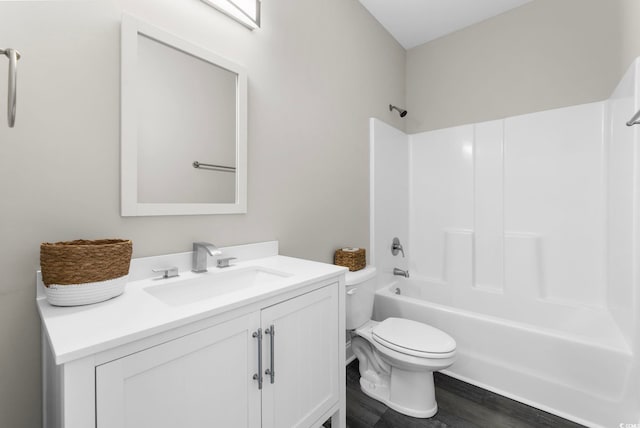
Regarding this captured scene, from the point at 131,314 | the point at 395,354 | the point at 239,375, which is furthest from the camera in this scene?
the point at 395,354

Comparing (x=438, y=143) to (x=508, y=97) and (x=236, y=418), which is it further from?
(x=236, y=418)

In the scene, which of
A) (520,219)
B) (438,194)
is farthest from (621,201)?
(438,194)

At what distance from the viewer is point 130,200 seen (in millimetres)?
1012

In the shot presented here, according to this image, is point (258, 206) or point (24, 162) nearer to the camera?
point (24, 162)

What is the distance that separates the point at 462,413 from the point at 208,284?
1.55 meters

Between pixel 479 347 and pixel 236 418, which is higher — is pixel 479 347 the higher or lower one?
the lower one

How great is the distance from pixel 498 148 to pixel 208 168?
228 cm

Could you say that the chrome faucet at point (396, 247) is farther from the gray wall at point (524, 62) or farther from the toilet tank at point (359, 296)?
the gray wall at point (524, 62)

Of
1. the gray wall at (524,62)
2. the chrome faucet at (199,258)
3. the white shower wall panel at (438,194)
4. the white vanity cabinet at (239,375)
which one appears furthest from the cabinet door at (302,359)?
the gray wall at (524,62)

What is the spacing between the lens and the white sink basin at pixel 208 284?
101 centimetres

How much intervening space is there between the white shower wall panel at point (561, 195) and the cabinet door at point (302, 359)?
1820 mm

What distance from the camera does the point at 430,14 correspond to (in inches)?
91.2

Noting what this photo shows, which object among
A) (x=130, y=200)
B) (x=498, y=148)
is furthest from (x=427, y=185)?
(x=130, y=200)

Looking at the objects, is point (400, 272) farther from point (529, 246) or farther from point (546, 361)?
point (546, 361)
